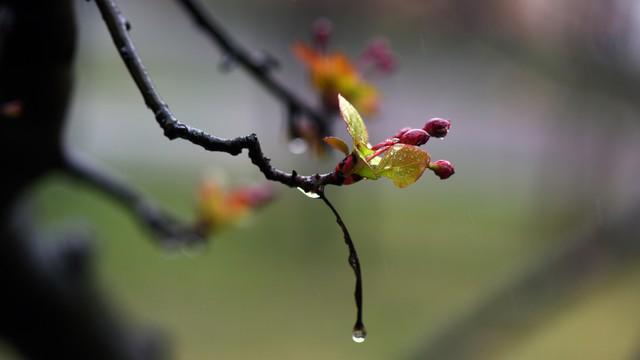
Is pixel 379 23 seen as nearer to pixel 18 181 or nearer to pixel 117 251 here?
pixel 117 251

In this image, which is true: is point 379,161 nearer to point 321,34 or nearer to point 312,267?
point 321,34

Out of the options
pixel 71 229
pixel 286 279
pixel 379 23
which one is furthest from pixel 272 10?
pixel 71 229

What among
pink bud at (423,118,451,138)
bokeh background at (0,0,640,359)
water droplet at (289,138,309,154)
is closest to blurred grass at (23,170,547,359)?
bokeh background at (0,0,640,359)

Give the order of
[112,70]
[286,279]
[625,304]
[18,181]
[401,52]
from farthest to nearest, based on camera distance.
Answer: [112,70]
[286,279]
[401,52]
[625,304]
[18,181]

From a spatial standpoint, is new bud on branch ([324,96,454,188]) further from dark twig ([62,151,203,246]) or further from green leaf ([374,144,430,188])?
dark twig ([62,151,203,246])

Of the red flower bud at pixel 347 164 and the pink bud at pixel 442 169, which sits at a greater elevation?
the pink bud at pixel 442 169

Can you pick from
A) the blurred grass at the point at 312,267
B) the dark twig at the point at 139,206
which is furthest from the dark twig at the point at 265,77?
the blurred grass at the point at 312,267

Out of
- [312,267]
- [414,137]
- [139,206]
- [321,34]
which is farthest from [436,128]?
[312,267]

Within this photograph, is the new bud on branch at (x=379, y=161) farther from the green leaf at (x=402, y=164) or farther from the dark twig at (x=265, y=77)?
the dark twig at (x=265, y=77)
